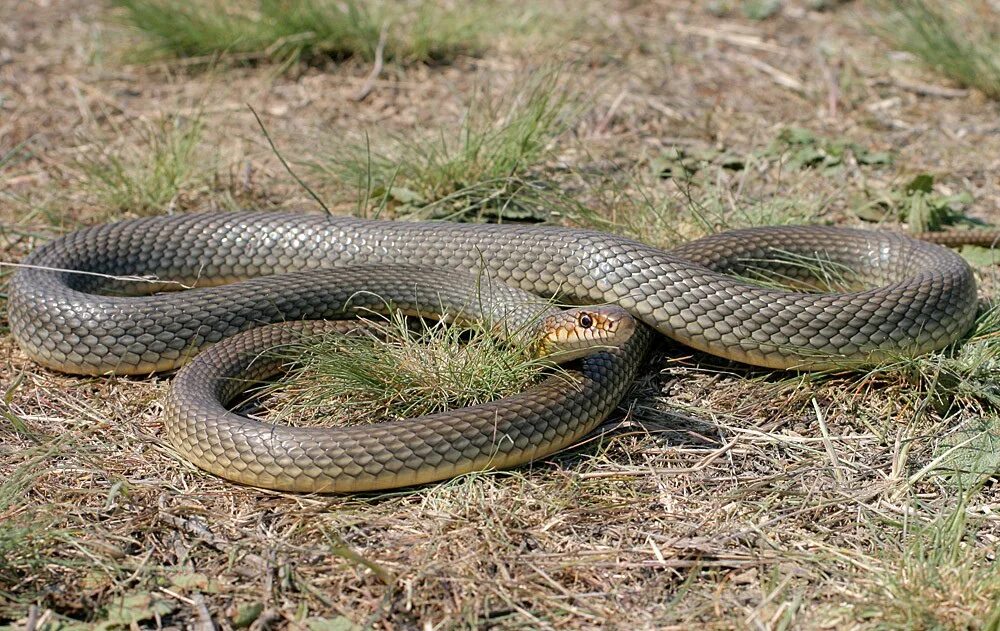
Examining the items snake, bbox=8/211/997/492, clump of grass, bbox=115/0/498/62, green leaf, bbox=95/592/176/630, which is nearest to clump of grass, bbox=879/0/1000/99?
snake, bbox=8/211/997/492

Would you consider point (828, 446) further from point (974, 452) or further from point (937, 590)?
point (937, 590)

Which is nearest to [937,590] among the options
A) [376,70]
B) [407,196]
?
[407,196]

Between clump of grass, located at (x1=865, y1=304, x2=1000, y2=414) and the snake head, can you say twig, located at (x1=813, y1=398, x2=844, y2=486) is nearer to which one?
clump of grass, located at (x1=865, y1=304, x2=1000, y2=414)

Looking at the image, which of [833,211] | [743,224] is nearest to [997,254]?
[833,211]

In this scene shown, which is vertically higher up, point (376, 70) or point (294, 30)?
point (294, 30)

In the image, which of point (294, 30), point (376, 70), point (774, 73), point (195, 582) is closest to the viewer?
point (195, 582)

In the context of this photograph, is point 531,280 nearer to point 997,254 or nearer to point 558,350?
→ point 558,350
